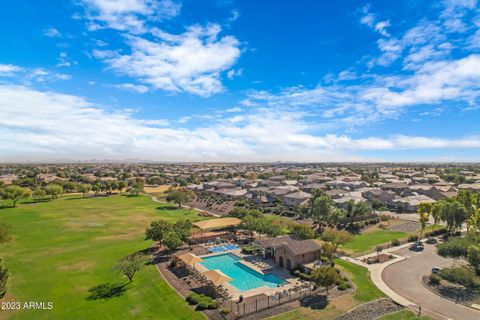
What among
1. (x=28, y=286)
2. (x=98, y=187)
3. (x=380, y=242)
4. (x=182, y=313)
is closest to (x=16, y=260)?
(x=28, y=286)

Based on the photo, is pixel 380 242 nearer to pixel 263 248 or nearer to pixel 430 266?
pixel 430 266

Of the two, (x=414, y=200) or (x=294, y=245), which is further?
(x=414, y=200)

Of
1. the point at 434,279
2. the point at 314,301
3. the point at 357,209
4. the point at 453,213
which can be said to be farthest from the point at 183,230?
the point at 453,213

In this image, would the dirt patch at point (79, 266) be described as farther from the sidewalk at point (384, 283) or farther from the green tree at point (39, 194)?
the green tree at point (39, 194)

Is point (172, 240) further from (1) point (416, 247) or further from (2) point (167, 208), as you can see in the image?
(2) point (167, 208)

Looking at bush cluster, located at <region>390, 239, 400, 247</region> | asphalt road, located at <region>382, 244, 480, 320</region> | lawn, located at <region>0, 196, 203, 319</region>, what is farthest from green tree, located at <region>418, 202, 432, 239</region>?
lawn, located at <region>0, 196, 203, 319</region>

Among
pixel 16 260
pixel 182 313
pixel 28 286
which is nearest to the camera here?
pixel 182 313
